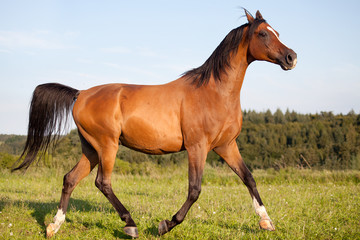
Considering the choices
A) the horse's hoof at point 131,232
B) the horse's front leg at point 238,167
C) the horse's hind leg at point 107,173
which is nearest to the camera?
the horse's hoof at point 131,232

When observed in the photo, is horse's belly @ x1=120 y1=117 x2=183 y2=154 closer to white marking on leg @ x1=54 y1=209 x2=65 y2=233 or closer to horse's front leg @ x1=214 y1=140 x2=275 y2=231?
horse's front leg @ x1=214 y1=140 x2=275 y2=231

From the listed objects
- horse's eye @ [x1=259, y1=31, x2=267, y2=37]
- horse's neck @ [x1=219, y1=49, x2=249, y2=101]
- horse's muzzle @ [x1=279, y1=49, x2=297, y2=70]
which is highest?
horse's eye @ [x1=259, y1=31, x2=267, y2=37]

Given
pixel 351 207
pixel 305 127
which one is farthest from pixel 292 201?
pixel 305 127

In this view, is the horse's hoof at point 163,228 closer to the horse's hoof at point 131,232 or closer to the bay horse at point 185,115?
the bay horse at point 185,115

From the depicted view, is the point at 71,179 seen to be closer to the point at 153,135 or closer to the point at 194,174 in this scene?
the point at 153,135

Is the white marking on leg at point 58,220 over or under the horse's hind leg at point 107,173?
under

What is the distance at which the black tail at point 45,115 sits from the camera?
4.96 m

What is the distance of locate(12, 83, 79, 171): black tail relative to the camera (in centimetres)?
496

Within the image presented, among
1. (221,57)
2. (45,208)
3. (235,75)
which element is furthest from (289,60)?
(45,208)

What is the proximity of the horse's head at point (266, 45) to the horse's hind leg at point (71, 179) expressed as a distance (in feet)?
9.03

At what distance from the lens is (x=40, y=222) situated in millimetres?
4988

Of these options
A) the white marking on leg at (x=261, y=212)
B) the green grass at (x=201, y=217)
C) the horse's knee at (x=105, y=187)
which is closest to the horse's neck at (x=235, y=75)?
Result: the white marking on leg at (x=261, y=212)

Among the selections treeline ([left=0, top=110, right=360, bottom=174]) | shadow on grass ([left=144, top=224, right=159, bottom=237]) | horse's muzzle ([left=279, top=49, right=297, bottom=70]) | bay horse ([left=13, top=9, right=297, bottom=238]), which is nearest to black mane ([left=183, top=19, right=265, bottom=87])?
bay horse ([left=13, top=9, right=297, bottom=238])

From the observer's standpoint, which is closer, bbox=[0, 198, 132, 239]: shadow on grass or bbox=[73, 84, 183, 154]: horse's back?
bbox=[73, 84, 183, 154]: horse's back
